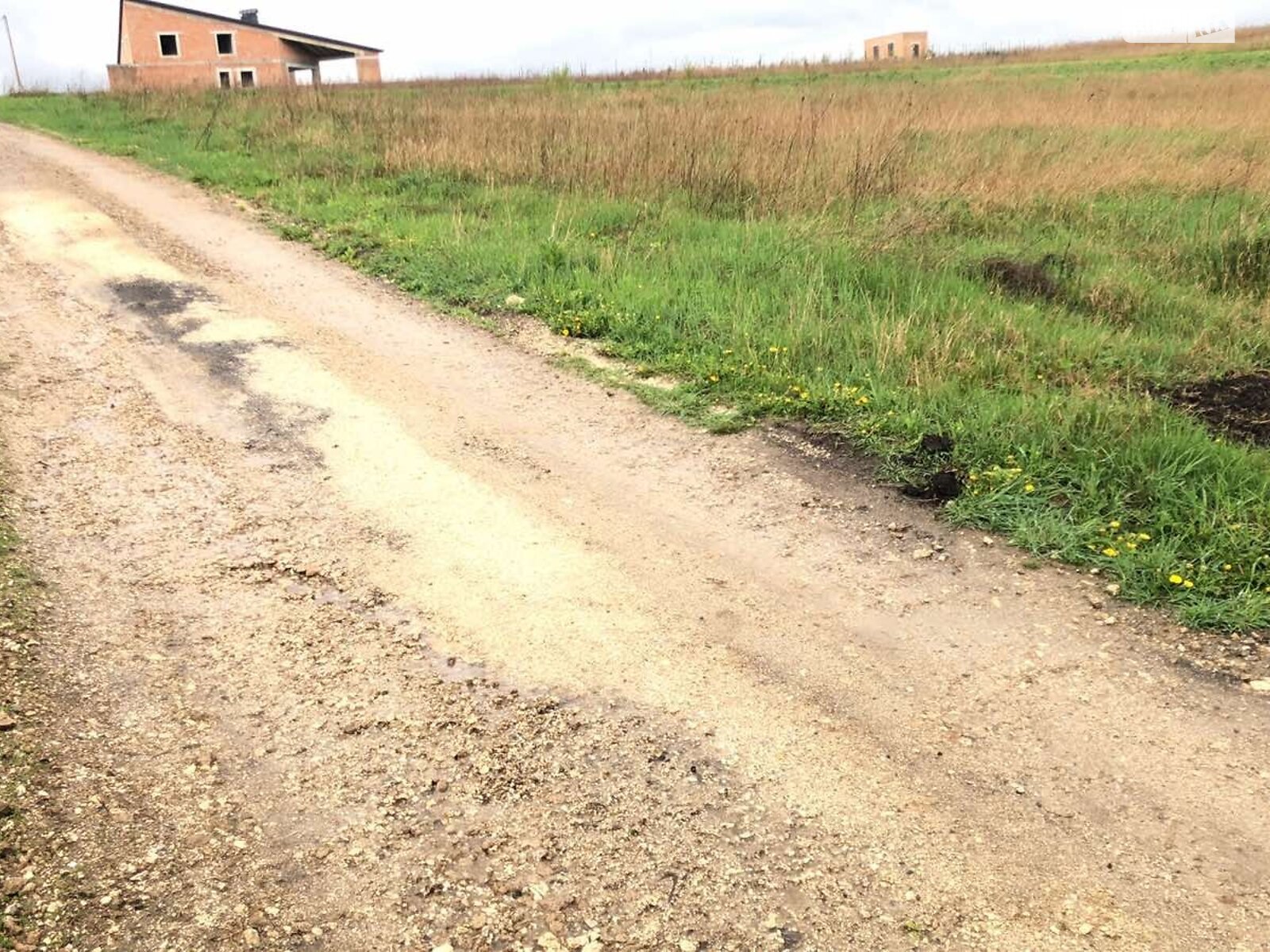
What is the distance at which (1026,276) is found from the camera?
25.5 ft

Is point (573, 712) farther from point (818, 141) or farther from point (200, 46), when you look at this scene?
point (200, 46)

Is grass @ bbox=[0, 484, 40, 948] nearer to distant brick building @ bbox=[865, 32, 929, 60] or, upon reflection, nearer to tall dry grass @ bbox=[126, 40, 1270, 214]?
tall dry grass @ bbox=[126, 40, 1270, 214]

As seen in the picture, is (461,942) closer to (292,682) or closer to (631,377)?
(292,682)

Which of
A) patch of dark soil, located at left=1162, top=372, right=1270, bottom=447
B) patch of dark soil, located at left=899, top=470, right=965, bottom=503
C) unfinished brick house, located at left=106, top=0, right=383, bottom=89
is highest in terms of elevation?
unfinished brick house, located at left=106, top=0, right=383, bottom=89

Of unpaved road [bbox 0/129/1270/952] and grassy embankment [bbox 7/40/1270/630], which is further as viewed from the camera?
grassy embankment [bbox 7/40/1270/630]

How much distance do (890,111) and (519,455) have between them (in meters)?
→ 11.8

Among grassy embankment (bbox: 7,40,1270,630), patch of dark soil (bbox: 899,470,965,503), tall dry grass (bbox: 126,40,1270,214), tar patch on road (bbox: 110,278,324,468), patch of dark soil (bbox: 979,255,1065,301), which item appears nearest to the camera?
grassy embankment (bbox: 7,40,1270,630)

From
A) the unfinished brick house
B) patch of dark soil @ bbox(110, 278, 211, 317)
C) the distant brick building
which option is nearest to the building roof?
the unfinished brick house

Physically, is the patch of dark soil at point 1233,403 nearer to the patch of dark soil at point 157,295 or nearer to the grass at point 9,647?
the grass at point 9,647

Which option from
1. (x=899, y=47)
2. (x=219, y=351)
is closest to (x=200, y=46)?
(x=899, y=47)

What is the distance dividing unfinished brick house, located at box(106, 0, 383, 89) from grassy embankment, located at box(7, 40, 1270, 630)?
1289 inches

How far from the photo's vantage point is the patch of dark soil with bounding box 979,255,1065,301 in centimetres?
756

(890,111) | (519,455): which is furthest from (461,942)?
(890,111)

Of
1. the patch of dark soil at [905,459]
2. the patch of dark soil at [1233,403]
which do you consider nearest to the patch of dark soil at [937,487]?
the patch of dark soil at [905,459]
